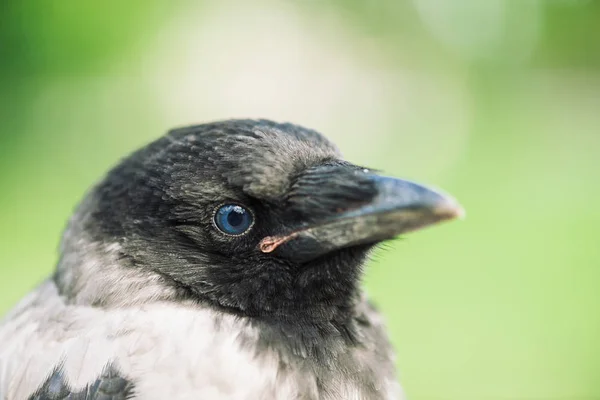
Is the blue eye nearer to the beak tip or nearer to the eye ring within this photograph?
the eye ring

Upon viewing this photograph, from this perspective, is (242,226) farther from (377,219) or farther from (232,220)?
(377,219)

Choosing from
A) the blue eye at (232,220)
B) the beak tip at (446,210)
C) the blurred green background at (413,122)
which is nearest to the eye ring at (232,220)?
the blue eye at (232,220)

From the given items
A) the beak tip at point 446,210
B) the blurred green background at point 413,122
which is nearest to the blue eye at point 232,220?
the beak tip at point 446,210

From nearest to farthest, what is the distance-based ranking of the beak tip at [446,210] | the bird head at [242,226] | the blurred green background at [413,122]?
the beak tip at [446,210], the bird head at [242,226], the blurred green background at [413,122]

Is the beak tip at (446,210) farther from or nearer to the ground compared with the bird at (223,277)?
farther from the ground

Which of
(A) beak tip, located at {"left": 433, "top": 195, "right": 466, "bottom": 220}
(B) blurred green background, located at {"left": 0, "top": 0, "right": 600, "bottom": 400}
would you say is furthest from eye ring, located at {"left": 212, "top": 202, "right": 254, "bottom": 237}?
(B) blurred green background, located at {"left": 0, "top": 0, "right": 600, "bottom": 400}

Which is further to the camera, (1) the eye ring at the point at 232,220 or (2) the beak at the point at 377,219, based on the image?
(1) the eye ring at the point at 232,220

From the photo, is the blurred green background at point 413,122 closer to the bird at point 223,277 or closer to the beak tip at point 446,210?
the bird at point 223,277

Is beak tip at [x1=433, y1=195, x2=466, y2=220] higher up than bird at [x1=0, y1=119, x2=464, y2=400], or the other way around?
beak tip at [x1=433, y1=195, x2=466, y2=220]

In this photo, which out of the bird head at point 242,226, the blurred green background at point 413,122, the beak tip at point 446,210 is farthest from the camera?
the blurred green background at point 413,122
